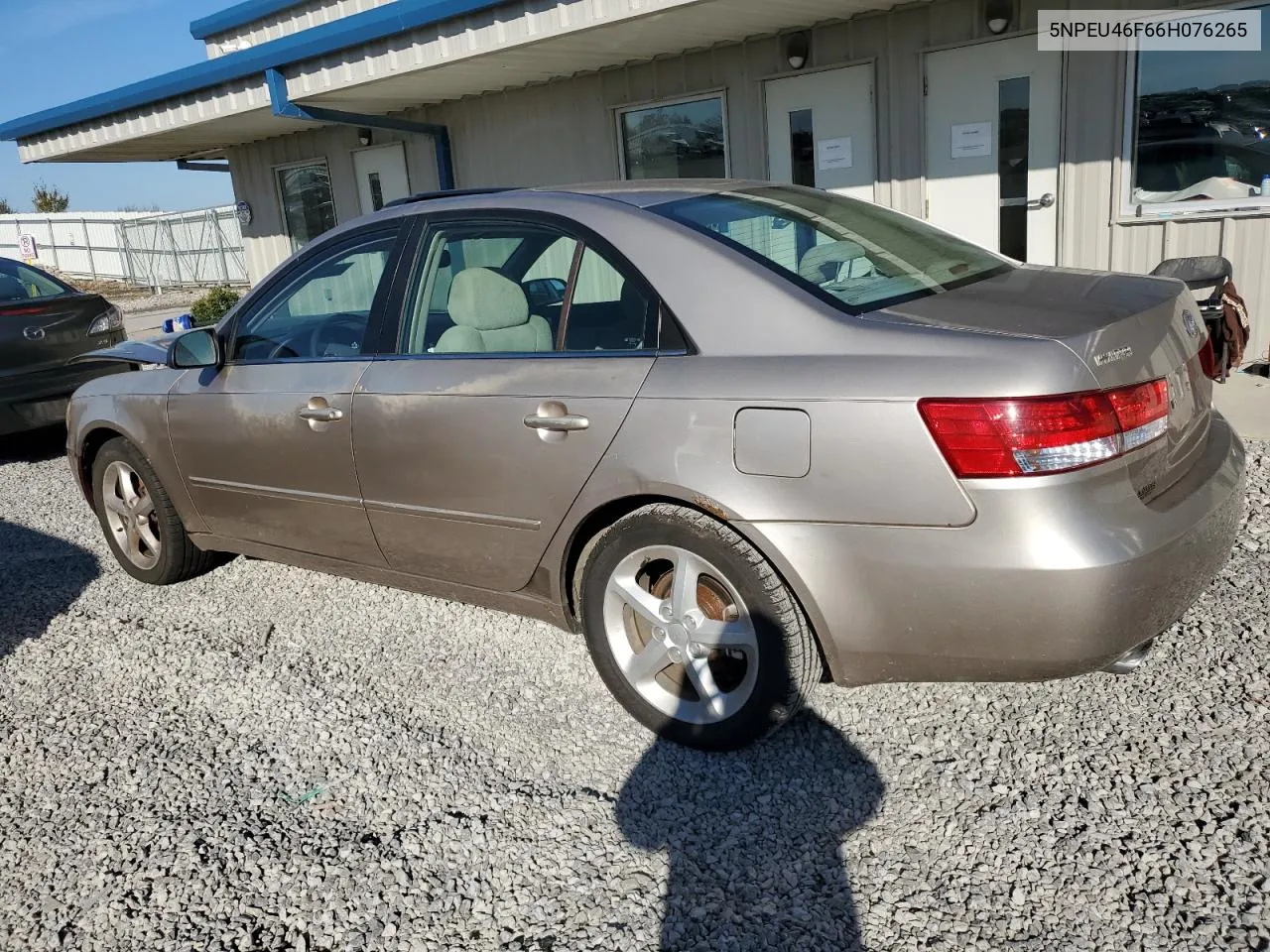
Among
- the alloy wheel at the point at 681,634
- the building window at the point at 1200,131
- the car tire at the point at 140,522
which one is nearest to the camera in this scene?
the alloy wheel at the point at 681,634

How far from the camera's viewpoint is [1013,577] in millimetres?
2322

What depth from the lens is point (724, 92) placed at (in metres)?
8.34

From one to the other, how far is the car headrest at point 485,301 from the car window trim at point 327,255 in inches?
10.0

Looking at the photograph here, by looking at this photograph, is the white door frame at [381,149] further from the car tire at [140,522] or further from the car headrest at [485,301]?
the car headrest at [485,301]

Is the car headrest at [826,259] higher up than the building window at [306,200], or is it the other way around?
the building window at [306,200]

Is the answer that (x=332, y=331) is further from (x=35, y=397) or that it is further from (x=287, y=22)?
(x=287, y=22)

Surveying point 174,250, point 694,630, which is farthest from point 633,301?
point 174,250

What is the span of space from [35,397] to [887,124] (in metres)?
6.49

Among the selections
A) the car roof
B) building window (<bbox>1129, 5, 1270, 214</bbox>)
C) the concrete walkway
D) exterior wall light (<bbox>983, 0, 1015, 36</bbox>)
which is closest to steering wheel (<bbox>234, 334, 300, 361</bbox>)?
the car roof

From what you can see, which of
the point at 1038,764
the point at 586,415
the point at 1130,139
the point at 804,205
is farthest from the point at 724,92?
the point at 1038,764

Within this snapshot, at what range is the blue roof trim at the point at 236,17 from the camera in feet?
40.5

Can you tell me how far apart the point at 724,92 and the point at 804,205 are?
216 inches

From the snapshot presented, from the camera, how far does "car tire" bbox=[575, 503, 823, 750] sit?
8.82 ft

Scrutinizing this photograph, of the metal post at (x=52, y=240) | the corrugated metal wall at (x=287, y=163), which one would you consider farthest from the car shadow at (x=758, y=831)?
the metal post at (x=52, y=240)
